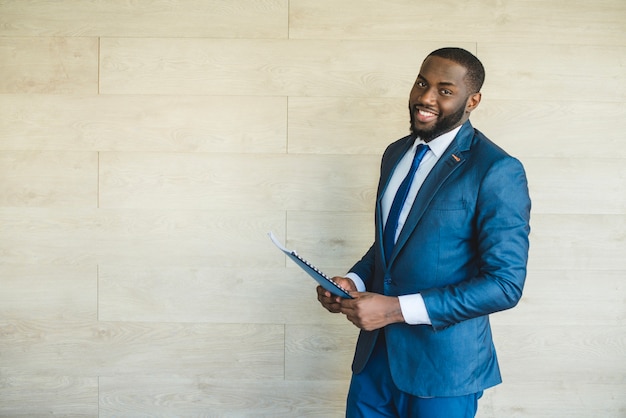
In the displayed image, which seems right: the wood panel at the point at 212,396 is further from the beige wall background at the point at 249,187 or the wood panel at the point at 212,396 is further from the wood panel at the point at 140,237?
the wood panel at the point at 140,237

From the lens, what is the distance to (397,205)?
171 cm

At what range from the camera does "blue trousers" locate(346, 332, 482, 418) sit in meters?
1.61

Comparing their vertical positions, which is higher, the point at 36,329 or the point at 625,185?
the point at 625,185

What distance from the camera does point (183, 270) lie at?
8.26 feet

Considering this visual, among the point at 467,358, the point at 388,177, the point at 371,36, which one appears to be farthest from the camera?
the point at 371,36

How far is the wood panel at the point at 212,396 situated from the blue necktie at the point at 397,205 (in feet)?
3.45

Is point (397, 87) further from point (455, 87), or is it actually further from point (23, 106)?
point (23, 106)

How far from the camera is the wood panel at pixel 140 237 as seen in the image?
250 cm

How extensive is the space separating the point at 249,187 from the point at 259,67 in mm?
466

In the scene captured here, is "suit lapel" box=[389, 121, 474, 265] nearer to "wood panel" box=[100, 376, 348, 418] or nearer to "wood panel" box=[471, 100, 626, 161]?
"wood panel" box=[471, 100, 626, 161]

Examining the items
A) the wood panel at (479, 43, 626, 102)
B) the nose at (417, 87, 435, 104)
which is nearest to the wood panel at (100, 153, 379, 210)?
the wood panel at (479, 43, 626, 102)

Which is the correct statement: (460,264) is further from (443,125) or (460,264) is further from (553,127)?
(553,127)

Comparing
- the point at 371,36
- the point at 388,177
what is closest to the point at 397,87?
the point at 371,36

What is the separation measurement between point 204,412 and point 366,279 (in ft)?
3.58
